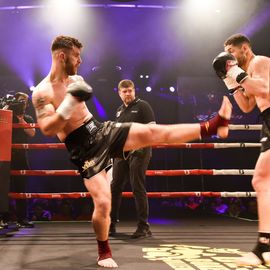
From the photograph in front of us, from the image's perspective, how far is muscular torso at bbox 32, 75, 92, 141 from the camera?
231 cm

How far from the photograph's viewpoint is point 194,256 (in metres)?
2.47

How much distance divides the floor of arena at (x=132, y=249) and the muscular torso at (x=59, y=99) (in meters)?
0.76

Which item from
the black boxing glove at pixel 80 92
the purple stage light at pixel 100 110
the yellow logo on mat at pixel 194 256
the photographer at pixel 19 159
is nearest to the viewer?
the black boxing glove at pixel 80 92

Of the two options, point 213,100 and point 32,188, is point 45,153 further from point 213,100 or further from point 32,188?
point 213,100

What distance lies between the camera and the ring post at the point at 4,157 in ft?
11.2

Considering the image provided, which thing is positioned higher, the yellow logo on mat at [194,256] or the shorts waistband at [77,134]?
the shorts waistband at [77,134]

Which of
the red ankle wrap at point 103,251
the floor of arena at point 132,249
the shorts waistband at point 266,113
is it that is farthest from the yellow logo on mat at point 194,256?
the shorts waistband at point 266,113

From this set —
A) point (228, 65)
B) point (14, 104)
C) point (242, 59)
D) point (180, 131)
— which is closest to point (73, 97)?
point (180, 131)

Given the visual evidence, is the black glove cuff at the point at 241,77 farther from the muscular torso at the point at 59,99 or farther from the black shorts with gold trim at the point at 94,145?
the muscular torso at the point at 59,99

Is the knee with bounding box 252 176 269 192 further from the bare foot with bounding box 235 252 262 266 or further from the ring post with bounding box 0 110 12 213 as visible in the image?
the ring post with bounding box 0 110 12 213

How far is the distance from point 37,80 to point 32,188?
7.47 feet

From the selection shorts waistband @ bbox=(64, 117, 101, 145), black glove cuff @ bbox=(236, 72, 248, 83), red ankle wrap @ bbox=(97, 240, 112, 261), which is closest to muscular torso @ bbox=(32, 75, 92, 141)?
shorts waistband @ bbox=(64, 117, 101, 145)

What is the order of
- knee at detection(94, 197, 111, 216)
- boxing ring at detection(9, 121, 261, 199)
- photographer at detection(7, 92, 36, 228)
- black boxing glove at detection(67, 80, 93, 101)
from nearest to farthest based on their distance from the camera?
black boxing glove at detection(67, 80, 93, 101) < knee at detection(94, 197, 111, 216) < boxing ring at detection(9, 121, 261, 199) < photographer at detection(7, 92, 36, 228)

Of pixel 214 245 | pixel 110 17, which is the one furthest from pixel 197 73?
pixel 214 245
